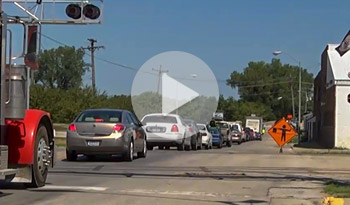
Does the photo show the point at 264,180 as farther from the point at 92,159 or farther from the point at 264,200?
the point at 92,159

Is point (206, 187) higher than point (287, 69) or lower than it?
lower

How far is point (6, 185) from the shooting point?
39.2 ft

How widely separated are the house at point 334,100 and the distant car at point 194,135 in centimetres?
1088

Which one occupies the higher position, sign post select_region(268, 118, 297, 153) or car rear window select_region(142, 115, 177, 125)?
car rear window select_region(142, 115, 177, 125)

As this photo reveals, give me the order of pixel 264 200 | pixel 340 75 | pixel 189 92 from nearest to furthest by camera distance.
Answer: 1. pixel 264 200
2. pixel 189 92
3. pixel 340 75

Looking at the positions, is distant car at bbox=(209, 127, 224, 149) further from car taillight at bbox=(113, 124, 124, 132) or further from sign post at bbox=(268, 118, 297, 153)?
car taillight at bbox=(113, 124, 124, 132)

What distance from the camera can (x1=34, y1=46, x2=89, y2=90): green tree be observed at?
3447 inches

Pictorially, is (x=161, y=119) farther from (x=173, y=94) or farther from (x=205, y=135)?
(x=205, y=135)

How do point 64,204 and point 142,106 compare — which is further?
point 142,106

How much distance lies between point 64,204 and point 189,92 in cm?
2145

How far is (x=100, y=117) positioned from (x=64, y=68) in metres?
72.2

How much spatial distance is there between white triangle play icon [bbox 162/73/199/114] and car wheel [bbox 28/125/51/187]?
19012 millimetres

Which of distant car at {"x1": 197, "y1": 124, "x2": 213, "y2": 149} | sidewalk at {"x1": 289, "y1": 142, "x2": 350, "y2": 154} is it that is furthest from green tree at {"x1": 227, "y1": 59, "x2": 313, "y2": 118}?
distant car at {"x1": 197, "y1": 124, "x2": 213, "y2": 149}

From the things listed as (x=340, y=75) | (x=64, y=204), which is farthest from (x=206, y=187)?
(x=340, y=75)
